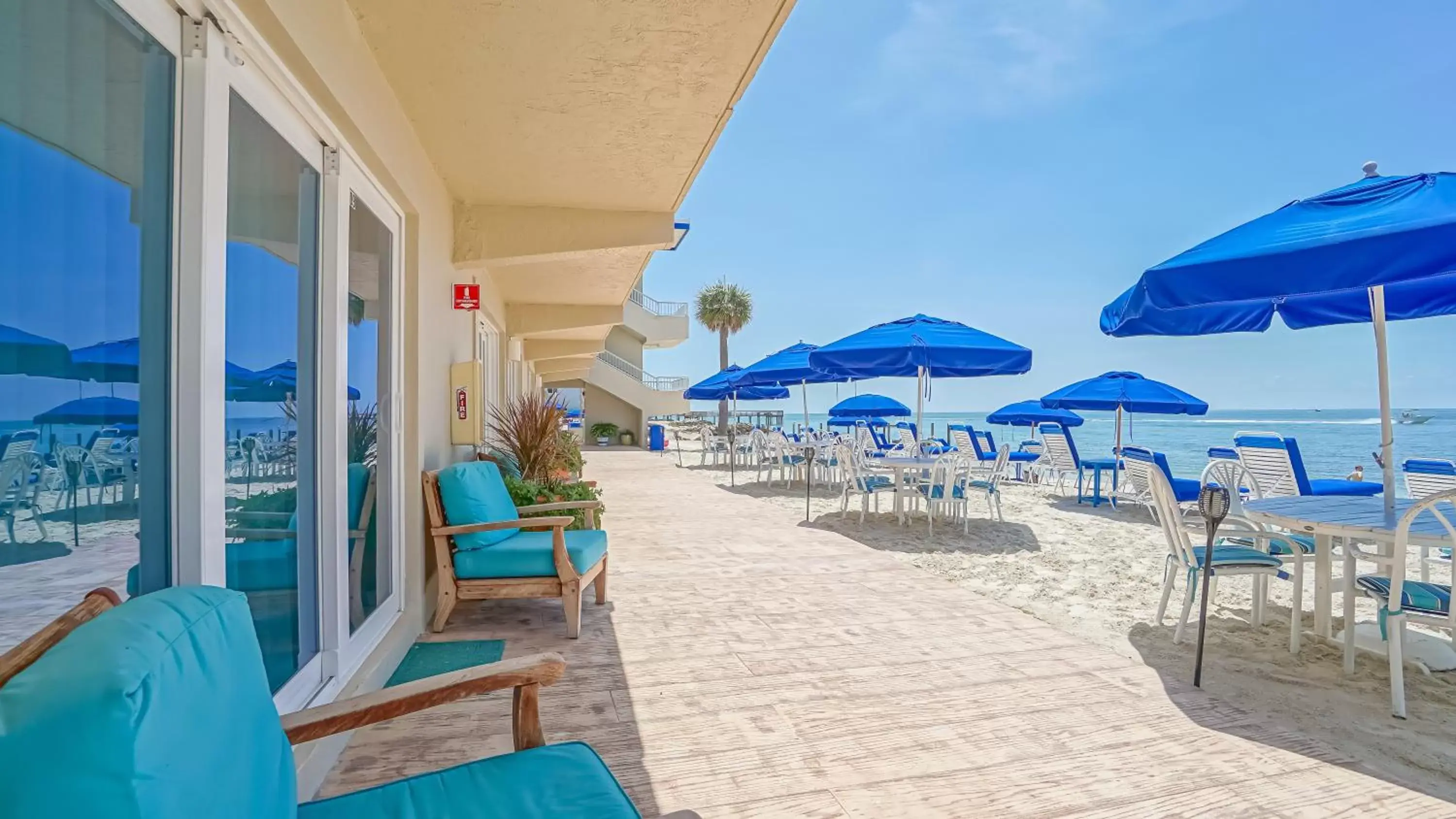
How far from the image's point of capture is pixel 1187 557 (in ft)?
11.6

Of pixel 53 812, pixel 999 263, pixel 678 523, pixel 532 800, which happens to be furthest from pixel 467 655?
pixel 999 263

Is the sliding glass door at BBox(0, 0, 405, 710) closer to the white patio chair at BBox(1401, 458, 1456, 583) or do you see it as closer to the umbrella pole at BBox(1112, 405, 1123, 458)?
the white patio chair at BBox(1401, 458, 1456, 583)

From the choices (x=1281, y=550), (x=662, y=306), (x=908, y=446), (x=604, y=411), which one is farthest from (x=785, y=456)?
(x=604, y=411)

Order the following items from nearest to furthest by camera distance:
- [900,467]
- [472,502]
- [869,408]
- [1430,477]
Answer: [472,502] < [1430,477] < [900,467] < [869,408]

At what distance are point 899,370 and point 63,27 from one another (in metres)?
6.83

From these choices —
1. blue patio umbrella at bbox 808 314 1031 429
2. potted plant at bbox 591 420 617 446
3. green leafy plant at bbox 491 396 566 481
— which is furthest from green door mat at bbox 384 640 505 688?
potted plant at bbox 591 420 617 446

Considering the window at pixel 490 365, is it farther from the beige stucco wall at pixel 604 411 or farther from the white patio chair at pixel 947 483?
the beige stucco wall at pixel 604 411

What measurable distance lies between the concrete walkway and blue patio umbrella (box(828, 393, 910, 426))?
36.2ft

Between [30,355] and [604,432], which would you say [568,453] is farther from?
[604,432]

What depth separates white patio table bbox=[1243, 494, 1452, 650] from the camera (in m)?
2.82

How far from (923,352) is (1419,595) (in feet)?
13.6

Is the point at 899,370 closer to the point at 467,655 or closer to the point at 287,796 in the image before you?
the point at 467,655

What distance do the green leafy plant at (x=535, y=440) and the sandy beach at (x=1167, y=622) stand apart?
297 cm

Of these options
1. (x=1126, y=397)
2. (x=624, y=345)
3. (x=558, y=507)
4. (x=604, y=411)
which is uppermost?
(x=624, y=345)
